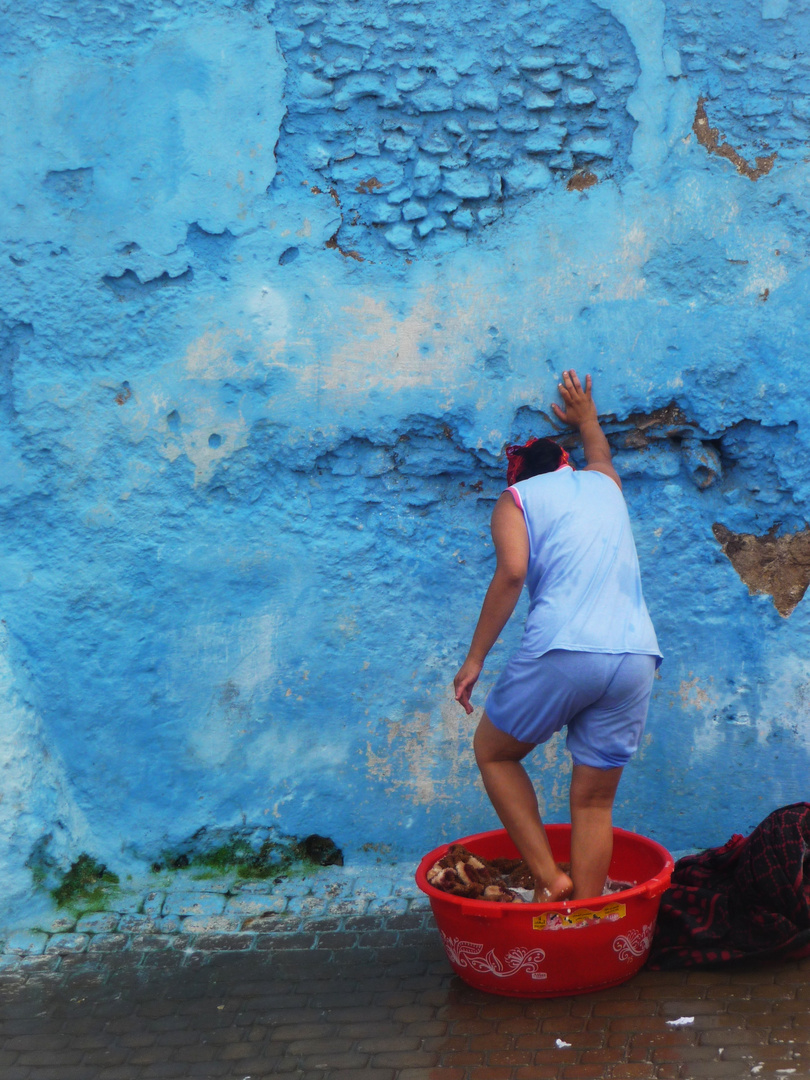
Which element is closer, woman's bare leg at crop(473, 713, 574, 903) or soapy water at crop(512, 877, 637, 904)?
woman's bare leg at crop(473, 713, 574, 903)

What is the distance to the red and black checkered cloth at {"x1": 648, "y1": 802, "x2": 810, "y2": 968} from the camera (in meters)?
3.13

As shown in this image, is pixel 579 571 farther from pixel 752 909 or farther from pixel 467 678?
pixel 752 909

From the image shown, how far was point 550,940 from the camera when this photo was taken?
3000mm

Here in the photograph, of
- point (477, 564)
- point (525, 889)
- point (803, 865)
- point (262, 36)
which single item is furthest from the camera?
point (477, 564)

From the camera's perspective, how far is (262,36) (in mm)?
3723

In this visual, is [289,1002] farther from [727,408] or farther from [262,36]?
[262,36]

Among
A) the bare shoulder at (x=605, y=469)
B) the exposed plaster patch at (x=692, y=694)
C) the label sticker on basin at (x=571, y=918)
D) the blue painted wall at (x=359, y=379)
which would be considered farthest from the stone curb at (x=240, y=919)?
the bare shoulder at (x=605, y=469)

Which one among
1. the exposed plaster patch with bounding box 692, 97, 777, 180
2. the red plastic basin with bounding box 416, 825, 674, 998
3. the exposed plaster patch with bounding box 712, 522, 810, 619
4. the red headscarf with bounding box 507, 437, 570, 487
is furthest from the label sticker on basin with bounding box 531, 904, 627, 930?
the exposed plaster patch with bounding box 692, 97, 777, 180

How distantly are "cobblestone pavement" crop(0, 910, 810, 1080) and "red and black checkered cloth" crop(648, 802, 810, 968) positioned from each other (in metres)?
0.07

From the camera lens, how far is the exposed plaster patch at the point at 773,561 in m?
3.89

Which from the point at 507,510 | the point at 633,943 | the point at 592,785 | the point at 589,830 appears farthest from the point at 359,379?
the point at 633,943

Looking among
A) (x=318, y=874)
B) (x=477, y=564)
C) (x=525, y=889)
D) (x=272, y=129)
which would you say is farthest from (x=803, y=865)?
(x=272, y=129)

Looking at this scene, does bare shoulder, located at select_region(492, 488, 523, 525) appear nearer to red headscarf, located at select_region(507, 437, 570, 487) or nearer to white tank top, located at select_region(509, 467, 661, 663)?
white tank top, located at select_region(509, 467, 661, 663)

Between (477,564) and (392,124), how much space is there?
1.73 metres
